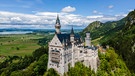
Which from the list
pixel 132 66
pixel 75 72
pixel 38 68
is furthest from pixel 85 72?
pixel 132 66

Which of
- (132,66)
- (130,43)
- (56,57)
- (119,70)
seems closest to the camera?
(56,57)

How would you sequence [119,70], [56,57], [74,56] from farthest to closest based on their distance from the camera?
[119,70]
[74,56]
[56,57]

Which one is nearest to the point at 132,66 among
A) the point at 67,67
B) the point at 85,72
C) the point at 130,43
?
the point at 130,43

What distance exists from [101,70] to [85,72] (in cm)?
1454

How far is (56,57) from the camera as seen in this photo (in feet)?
299

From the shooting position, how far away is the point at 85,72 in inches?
3814

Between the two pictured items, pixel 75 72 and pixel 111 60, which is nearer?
pixel 75 72

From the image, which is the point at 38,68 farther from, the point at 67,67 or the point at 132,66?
the point at 132,66

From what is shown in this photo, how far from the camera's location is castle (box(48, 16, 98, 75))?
89250mm

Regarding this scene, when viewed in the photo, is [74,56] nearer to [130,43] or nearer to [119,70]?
[119,70]

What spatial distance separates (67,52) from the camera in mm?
91812

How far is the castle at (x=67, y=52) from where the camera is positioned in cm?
8925

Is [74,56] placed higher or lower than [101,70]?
higher

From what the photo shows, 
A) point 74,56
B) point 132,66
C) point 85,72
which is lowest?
point 132,66
